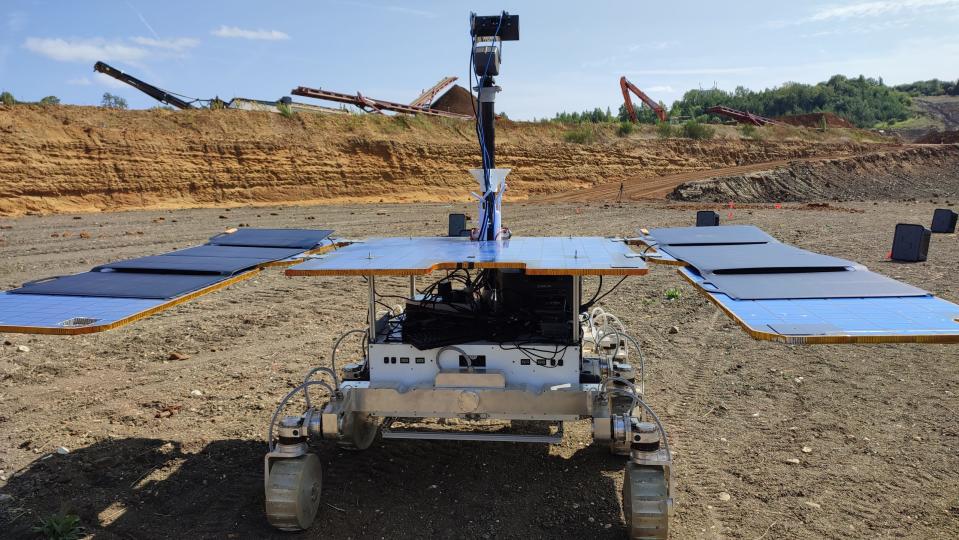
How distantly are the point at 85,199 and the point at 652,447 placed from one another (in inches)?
1115

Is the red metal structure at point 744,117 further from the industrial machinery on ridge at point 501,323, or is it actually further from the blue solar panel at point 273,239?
the industrial machinery on ridge at point 501,323

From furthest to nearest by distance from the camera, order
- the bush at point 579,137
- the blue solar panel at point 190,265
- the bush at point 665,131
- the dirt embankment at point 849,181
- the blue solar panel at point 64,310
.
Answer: the bush at point 665,131 < the bush at point 579,137 < the dirt embankment at point 849,181 < the blue solar panel at point 190,265 < the blue solar panel at point 64,310

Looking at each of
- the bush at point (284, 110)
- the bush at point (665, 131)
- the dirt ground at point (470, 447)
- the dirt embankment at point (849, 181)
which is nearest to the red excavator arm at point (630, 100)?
the bush at point (665, 131)

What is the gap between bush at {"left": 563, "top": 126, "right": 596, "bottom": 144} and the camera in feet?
132

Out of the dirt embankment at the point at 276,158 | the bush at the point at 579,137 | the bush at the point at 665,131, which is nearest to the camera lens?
the dirt embankment at the point at 276,158

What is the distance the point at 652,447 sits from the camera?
399 centimetres

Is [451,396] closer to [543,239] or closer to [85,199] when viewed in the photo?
[543,239]

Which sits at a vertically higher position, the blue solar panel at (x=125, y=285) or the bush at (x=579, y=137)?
the bush at (x=579, y=137)

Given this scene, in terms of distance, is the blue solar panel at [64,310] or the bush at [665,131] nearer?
the blue solar panel at [64,310]

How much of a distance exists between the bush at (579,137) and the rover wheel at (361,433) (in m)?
36.4

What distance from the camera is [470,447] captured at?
5.53 metres

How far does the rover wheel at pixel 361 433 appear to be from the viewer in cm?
480

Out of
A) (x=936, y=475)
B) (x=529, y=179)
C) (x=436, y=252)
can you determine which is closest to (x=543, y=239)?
(x=436, y=252)

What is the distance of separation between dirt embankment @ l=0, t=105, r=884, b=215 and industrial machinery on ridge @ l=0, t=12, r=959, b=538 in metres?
25.3
